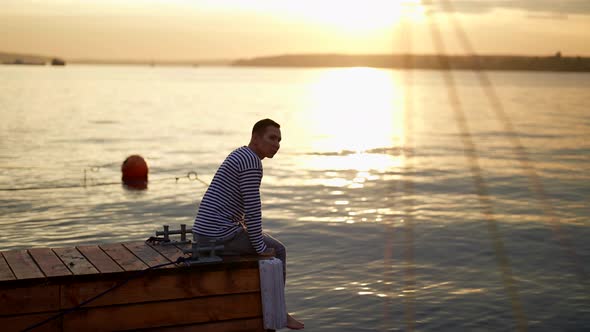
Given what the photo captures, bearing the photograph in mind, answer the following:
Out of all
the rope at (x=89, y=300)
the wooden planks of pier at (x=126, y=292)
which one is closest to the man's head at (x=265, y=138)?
the wooden planks of pier at (x=126, y=292)

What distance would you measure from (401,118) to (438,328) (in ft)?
171

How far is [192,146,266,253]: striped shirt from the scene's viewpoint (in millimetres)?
8242

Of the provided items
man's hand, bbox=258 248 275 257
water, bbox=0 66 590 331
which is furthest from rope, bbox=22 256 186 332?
water, bbox=0 66 590 331

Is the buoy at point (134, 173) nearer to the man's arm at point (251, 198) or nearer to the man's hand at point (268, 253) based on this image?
the man's hand at point (268, 253)

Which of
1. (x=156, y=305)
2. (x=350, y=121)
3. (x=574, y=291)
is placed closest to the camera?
(x=156, y=305)

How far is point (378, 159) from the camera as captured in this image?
3225cm

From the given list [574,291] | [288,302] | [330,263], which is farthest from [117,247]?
[574,291]

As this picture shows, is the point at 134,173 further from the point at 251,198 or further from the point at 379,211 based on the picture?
the point at 251,198

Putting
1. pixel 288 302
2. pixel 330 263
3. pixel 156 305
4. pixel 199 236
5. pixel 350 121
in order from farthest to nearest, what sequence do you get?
pixel 350 121
pixel 330 263
pixel 288 302
pixel 199 236
pixel 156 305

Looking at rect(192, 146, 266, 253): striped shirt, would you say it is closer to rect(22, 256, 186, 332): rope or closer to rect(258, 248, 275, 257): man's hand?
rect(258, 248, 275, 257): man's hand

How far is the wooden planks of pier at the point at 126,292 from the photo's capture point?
744 centimetres

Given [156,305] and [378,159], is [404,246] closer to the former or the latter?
[156,305]

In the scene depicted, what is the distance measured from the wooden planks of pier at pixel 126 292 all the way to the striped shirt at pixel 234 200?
1.23ft

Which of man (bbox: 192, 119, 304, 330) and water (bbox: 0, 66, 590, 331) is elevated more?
man (bbox: 192, 119, 304, 330)
